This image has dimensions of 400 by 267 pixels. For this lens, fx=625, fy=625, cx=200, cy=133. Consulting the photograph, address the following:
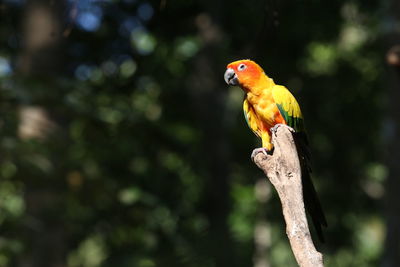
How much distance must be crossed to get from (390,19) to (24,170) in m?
4.63

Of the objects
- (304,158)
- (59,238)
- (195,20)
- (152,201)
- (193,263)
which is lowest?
(193,263)

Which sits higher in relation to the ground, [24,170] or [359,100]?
[359,100]

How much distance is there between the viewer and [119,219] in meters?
9.12

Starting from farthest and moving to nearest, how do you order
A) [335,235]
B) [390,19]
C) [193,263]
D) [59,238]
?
[335,235] < [59,238] < [390,19] < [193,263]

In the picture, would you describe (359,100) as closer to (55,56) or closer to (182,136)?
(182,136)

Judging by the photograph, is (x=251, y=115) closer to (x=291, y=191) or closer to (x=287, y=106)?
(x=287, y=106)

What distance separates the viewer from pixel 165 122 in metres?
10.2

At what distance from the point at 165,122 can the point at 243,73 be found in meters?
6.46

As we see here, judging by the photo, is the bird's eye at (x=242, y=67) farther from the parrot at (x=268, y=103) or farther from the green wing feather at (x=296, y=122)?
the green wing feather at (x=296, y=122)

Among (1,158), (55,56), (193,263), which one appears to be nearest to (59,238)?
(1,158)

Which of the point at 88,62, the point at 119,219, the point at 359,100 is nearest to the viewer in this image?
the point at 119,219

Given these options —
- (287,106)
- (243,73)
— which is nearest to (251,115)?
(287,106)

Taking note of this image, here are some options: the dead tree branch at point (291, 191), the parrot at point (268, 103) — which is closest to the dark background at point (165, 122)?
the parrot at point (268, 103)

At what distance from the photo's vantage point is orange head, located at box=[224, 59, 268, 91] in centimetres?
375
